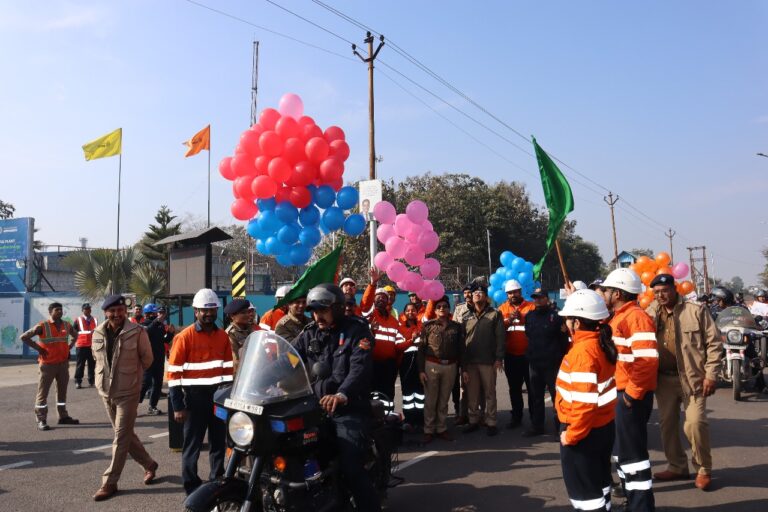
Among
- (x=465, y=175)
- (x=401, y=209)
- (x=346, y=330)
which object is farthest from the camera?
(x=465, y=175)

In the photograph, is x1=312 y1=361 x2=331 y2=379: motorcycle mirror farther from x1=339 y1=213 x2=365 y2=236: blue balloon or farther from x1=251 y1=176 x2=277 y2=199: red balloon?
x1=339 y1=213 x2=365 y2=236: blue balloon

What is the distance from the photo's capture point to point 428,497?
5.80m

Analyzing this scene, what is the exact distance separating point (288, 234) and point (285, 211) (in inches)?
15.4

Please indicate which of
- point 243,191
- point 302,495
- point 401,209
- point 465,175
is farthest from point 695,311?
point 465,175

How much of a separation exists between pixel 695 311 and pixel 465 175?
39692mm

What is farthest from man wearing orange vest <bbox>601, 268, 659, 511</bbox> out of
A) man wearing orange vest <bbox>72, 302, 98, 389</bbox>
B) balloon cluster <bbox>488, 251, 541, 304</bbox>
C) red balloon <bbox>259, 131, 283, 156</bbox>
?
Answer: man wearing orange vest <bbox>72, 302, 98, 389</bbox>

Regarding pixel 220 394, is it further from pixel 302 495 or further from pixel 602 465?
pixel 602 465

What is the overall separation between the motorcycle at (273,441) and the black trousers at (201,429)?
1.63 meters

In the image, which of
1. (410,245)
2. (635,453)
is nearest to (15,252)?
(410,245)

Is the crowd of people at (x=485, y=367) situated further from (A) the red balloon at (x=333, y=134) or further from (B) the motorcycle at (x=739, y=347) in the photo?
(B) the motorcycle at (x=739, y=347)

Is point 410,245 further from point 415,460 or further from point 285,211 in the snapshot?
point 415,460

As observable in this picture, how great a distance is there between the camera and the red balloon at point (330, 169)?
1009 centimetres

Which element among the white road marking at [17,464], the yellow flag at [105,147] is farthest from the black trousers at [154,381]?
the yellow flag at [105,147]

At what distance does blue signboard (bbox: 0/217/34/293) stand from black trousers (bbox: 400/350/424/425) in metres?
20.9
